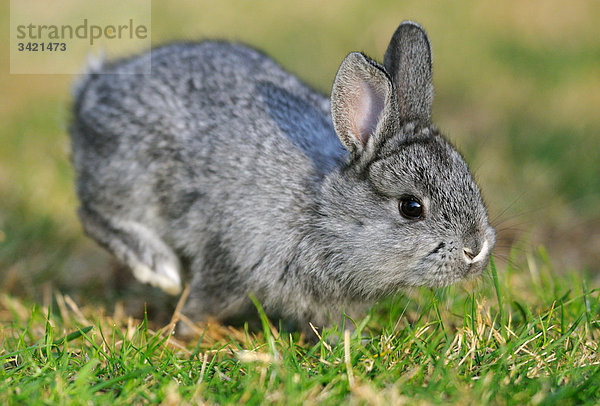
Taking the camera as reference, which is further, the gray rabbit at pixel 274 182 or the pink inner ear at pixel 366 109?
the pink inner ear at pixel 366 109

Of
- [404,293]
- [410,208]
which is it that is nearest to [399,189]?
[410,208]

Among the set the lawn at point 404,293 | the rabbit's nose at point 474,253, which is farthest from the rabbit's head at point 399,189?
the lawn at point 404,293

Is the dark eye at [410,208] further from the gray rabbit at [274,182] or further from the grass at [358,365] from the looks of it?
the grass at [358,365]

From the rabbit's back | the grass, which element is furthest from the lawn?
the rabbit's back

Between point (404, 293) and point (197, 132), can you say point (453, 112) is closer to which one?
point (197, 132)

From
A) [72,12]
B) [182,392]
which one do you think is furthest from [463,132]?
[72,12]

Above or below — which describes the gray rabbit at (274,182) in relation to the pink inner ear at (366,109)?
below
